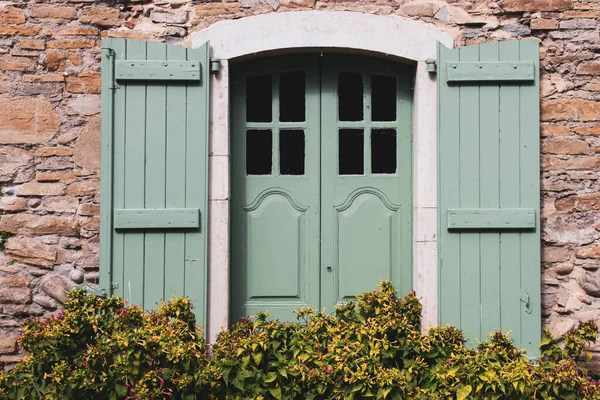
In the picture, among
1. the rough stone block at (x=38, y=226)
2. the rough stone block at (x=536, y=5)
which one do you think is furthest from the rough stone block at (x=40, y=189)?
the rough stone block at (x=536, y=5)

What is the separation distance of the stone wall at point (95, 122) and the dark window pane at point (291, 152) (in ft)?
2.58

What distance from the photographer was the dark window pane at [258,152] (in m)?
4.37

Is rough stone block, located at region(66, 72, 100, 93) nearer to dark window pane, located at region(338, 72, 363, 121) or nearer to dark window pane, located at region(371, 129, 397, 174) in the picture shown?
dark window pane, located at region(338, 72, 363, 121)

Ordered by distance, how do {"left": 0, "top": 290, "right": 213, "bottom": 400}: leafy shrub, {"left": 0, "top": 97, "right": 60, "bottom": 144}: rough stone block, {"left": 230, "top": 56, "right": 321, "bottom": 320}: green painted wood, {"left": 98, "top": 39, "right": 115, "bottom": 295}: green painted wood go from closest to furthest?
{"left": 0, "top": 290, "right": 213, "bottom": 400}: leafy shrub
{"left": 98, "top": 39, "right": 115, "bottom": 295}: green painted wood
{"left": 0, "top": 97, "right": 60, "bottom": 144}: rough stone block
{"left": 230, "top": 56, "right": 321, "bottom": 320}: green painted wood

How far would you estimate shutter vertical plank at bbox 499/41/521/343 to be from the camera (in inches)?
161

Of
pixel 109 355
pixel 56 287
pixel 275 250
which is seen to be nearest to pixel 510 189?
pixel 275 250

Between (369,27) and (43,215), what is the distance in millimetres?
2295

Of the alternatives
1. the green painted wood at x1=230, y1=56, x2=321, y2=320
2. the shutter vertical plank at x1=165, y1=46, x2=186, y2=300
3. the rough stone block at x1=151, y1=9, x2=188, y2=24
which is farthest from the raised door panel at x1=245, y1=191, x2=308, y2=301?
the rough stone block at x1=151, y1=9, x2=188, y2=24

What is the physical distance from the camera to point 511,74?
4.14m

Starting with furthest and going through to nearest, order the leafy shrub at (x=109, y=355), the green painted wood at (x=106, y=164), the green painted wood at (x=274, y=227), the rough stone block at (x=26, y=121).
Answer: the green painted wood at (x=274, y=227), the rough stone block at (x=26, y=121), the green painted wood at (x=106, y=164), the leafy shrub at (x=109, y=355)

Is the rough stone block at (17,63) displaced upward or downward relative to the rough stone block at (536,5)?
downward

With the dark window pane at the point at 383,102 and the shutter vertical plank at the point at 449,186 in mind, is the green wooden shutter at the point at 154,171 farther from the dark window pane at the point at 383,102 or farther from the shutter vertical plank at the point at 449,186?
the shutter vertical plank at the point at 449,186

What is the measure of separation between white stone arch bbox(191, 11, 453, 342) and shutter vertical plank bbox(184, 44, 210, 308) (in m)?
0.07

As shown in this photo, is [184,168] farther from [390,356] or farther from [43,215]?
[390,356]
